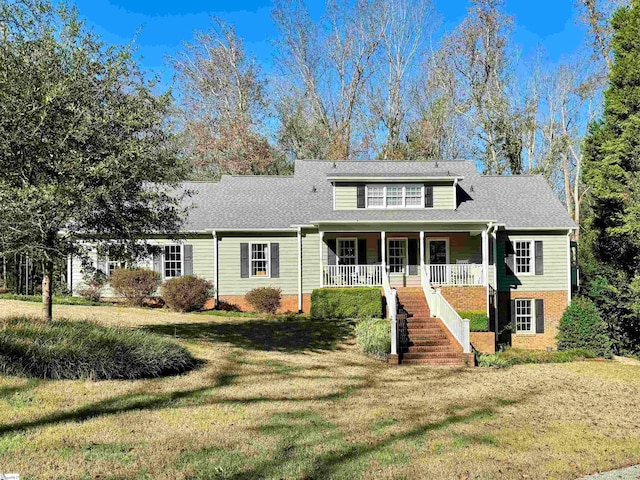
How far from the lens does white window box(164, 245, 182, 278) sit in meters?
23.1

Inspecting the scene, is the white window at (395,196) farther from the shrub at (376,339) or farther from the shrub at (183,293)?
the shrub at (183,293)

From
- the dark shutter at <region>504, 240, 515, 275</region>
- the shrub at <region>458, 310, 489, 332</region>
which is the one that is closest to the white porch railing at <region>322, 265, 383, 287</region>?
the shrub at <region>458, 310, 489, 332</region>

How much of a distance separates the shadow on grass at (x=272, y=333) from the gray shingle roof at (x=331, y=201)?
4318 millimetres

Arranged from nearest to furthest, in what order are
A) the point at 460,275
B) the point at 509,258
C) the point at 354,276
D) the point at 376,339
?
1. the point at 376,339
2. the point at 460,275
3. the point at 354,276
4. the point at 509,258

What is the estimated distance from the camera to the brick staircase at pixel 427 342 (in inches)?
577

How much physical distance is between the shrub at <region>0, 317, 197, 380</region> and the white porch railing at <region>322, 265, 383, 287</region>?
1048 centimetres

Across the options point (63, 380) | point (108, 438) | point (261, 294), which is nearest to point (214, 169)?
point (261, 294)

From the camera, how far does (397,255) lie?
2302cm

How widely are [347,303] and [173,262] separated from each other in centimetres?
796

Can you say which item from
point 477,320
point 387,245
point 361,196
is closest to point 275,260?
point 361,196

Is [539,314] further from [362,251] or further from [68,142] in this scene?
[68,142]

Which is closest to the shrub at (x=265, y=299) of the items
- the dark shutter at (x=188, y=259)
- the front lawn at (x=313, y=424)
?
the dark shutter at (x=188, y=259)

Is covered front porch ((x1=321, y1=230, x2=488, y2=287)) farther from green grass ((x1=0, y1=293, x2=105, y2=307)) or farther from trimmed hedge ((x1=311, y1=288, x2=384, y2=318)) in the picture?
green grass ((x1=0, y1=293, x2=105, y2=307))

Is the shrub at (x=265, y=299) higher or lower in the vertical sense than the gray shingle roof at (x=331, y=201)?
lower
